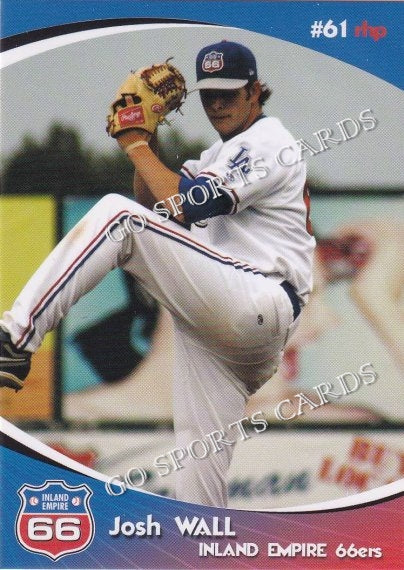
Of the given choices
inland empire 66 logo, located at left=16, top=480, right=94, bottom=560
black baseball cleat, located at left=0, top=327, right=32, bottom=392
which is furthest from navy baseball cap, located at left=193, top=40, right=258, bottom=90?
inland empire 66 logo, located at left=16, top=480, right=94, bottom=560

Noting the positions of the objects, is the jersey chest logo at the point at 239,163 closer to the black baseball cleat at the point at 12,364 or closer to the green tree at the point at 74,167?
the green tree at the point at 74,167

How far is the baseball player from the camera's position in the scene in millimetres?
3570

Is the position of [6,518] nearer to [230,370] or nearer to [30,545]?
[30,545]

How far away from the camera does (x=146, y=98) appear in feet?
12.0

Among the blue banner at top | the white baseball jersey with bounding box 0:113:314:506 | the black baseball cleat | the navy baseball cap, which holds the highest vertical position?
the blue banner at top

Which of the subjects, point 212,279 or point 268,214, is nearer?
point 212,279

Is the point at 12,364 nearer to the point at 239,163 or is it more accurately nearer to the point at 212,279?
the point at 212,279

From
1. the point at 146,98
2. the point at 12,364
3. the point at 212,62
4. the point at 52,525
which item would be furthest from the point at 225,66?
the point at 52,525

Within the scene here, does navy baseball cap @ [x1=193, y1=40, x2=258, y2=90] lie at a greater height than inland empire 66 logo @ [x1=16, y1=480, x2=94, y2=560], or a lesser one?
greater

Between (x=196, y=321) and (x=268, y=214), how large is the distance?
45 centimetres

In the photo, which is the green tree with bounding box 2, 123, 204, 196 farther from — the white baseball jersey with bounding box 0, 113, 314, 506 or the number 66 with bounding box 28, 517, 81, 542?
the number 66 with bounding box 28, 517, 81, 542

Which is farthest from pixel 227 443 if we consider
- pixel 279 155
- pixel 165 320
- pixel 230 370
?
pixel 279 155

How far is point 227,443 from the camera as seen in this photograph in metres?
3.70

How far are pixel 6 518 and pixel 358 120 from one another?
184cm
